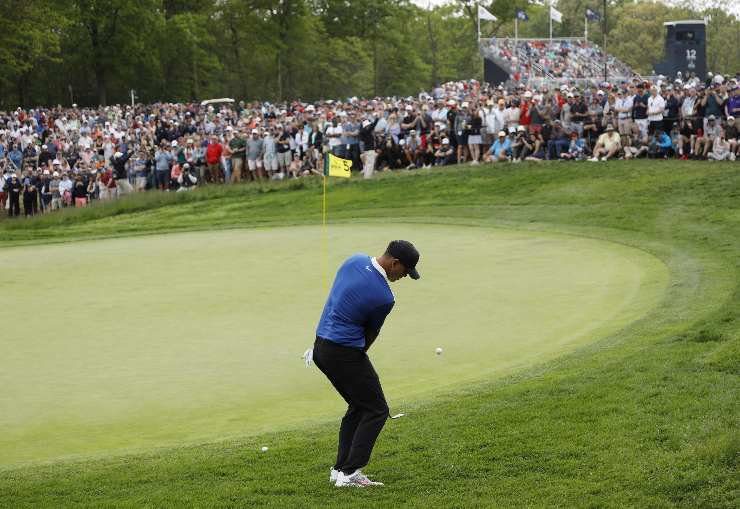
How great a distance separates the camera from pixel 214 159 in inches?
1507

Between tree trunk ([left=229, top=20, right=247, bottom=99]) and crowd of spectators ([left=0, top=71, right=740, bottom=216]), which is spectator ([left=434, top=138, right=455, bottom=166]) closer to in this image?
crowd of spectators ([left=0, top=71, right=740, bottom=216])

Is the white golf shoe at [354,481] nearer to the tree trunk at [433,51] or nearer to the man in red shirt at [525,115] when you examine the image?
the man in red shirt at [525,115]

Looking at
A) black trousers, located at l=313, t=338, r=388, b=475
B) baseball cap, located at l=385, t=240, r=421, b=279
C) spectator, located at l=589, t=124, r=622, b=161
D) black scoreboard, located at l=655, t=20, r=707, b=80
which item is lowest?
Result: black trousers, located at l=313, t=338, r=388, b=475

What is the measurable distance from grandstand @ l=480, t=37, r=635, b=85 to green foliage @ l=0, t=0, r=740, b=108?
52.1 feet

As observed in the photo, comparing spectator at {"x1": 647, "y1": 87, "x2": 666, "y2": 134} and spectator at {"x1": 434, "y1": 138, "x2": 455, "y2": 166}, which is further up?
spectator at {"x1": 647, "y1": 87, "x2": 666, "y2": 134}

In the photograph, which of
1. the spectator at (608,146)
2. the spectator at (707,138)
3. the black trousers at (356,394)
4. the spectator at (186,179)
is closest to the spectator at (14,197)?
the spectator at (186,179)

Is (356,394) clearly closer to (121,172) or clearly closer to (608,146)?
(608,146)

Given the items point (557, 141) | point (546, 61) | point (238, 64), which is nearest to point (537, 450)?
point (557, 141)

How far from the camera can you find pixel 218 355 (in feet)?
45.4

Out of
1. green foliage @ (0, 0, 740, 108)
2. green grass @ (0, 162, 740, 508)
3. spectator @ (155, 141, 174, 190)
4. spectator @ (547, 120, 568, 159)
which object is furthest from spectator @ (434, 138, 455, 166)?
green foliage @ (0, 0, 740, 108)

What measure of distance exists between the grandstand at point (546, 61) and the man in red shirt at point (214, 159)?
30.8 m

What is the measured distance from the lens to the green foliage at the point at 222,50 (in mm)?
73562

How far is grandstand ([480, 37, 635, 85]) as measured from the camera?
68188 mm

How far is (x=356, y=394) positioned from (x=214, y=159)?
30366 mm
